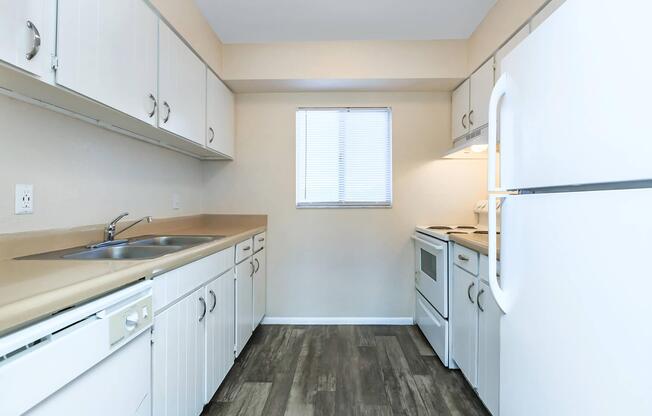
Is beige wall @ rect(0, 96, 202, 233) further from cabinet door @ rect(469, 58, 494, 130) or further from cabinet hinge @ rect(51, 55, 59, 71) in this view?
cabinet door @ rect(469, 58, 494, 130)

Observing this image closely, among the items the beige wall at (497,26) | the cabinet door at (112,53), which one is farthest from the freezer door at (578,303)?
the cabinet door at (112,53)

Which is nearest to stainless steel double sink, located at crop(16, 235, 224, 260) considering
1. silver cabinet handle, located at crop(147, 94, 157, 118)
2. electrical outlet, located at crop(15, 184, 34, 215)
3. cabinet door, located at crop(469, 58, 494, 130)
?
electrical outlet, located at crop(15, 184, 34, 215)

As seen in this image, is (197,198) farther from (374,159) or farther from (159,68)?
(374,159)

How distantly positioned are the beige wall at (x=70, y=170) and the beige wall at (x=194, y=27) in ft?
2.43

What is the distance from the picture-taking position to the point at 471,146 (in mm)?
2188

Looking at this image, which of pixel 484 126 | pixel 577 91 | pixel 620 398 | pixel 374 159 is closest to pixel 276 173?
pixel 374 159

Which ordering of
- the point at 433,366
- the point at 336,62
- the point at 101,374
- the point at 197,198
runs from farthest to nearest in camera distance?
1. the point at 197,198
2. the point at 336,62
3. the point at 433,366
4. the point at 101,374

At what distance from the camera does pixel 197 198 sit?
2713 millimetres

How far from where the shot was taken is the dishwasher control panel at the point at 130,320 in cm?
85

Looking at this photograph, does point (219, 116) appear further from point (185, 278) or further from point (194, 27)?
point (185, 278)

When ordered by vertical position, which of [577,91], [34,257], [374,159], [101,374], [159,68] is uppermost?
[159,68]

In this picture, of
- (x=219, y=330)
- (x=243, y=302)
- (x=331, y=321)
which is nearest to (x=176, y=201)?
(x=243, y=302)

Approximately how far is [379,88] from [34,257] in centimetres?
263

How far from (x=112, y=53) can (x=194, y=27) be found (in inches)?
38.2
